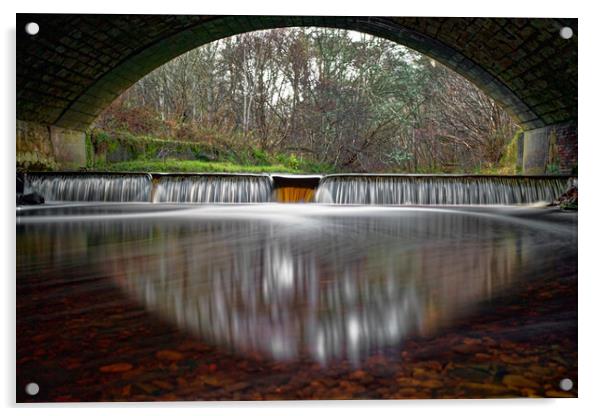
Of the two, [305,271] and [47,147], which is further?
[47,147]

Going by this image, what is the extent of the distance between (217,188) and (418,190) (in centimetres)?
308

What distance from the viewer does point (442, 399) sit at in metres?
1.18

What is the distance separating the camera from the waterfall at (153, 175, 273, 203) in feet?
23.9

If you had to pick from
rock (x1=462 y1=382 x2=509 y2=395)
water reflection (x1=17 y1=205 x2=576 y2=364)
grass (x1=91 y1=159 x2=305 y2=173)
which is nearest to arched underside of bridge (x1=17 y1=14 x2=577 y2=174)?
water reflection (x1=17 y1=205 x2=576 y2=364)

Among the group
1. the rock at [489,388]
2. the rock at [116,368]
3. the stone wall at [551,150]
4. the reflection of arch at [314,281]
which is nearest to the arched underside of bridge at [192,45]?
the stone wall at [551,150]

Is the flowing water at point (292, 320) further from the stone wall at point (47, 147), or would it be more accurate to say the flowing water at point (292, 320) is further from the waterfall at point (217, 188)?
the waterfall at point (217, 188)

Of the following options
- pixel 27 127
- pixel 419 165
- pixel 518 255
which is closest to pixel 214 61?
pixel 419 165

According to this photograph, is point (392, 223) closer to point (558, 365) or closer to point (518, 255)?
point (518, 255)

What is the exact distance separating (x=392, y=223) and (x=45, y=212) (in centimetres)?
282

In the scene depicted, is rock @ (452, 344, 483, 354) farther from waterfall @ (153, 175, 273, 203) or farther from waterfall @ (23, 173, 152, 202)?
waterfall @ (153, 175, 273, 203)

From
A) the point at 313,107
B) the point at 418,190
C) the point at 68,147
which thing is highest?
the point at 313,107

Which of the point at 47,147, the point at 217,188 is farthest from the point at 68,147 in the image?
the point at 217,188

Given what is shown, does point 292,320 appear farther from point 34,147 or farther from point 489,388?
point 34,147

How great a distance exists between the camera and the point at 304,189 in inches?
293
